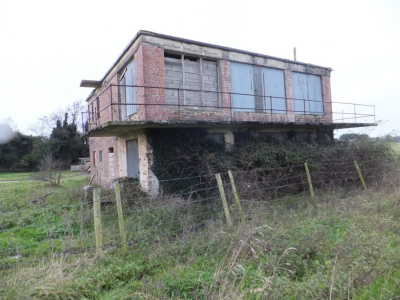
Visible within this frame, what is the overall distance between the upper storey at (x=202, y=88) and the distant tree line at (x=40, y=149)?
75.1 feet

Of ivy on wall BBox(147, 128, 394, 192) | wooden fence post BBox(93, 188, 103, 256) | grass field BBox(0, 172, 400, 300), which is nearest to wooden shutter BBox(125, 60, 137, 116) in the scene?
ivy on wall BBox(147, 128, 394, 192)

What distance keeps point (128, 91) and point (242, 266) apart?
9.03 meters

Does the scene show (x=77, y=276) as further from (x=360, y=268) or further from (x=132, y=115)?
(x=132, y=115)

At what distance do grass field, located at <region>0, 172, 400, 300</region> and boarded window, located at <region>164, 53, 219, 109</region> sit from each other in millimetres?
5305

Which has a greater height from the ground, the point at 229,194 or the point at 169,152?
the point at 169,152

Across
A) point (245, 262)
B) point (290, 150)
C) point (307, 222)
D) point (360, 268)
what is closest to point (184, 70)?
point (290, 150)

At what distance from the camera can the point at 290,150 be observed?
1070 centimetres

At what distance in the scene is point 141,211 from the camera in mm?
6961

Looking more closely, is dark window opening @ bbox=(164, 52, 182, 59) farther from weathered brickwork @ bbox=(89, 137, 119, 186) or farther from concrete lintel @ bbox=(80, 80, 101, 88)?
concrete lintel @ bbox=(80, 80, 101, 88)

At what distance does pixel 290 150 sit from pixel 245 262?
7628mm

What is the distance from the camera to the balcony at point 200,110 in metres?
8.91

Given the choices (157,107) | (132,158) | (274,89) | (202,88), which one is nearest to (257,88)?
(274,89)

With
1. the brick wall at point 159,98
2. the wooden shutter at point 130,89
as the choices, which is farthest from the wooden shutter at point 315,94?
the wooden shutter at point 130,89

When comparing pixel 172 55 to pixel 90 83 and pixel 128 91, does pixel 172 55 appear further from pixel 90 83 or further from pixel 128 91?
pixel 90 83
